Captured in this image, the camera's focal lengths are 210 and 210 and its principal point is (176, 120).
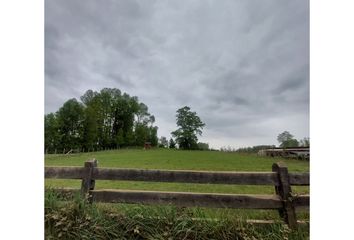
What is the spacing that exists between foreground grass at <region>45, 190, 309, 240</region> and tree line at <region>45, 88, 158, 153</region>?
2254 centimetres

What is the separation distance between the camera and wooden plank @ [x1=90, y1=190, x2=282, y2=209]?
2572 mm

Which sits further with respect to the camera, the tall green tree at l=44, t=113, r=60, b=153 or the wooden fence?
the wooden fence

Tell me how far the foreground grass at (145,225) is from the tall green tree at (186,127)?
32.6 meters

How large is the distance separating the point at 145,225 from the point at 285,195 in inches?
67.3

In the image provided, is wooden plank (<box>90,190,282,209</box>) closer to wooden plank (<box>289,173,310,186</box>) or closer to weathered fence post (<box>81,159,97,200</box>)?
weathered fence post (<box>81,159,97,200</box>)

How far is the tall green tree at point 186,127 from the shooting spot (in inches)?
1411

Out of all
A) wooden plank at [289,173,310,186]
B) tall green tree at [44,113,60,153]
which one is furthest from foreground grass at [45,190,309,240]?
tall green tree at [44,113,60,153]

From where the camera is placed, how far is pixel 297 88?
210 centimetres

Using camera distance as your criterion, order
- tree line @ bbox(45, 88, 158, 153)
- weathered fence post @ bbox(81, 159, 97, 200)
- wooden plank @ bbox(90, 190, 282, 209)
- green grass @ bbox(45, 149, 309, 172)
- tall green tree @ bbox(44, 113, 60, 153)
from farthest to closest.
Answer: tree line @ bbox(45, 88, 158, 153), green grass @ bbox(45, 149, 309, 172), weathered fence post @ bbox(81, 159, 97, 200), wooden plank @ bbox(90, 190, 282, 209), tall green tree @ bbox(44, 113, 60, 153)

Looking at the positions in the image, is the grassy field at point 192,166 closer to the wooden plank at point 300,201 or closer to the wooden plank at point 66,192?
the wooden plank at point 66,192

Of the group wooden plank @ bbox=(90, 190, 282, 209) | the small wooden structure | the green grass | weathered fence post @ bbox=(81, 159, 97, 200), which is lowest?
the small wooden structure

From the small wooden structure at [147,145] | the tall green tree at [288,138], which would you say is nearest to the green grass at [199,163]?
the tall green tree at [288,138]

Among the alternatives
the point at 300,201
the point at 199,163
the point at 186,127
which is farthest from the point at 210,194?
Result: the point at 186,127
